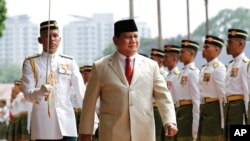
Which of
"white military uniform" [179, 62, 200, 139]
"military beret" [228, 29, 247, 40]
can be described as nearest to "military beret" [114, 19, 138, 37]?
"military beret" [228, 29, 247, 40]

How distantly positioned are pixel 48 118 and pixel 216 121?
298 centimetres

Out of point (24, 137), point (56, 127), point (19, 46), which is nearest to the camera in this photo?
point (56, 127)

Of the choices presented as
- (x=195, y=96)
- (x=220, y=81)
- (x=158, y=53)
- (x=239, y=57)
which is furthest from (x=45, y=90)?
(x=158, y=53)

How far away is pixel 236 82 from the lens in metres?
9.52

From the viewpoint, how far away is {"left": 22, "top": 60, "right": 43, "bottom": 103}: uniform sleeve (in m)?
7.66

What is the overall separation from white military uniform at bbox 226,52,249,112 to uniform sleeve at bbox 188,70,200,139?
1089mm

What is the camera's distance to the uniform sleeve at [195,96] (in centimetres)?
1073

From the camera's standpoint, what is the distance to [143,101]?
21.9 feet

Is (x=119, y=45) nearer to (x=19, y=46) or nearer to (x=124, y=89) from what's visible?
(x=124, y=89)

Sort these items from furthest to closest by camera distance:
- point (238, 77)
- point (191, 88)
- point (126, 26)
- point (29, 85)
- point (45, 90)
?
point (191, 88)
point (238, 77)
point (29, 85)
point (45, 90)
point (126, 26)

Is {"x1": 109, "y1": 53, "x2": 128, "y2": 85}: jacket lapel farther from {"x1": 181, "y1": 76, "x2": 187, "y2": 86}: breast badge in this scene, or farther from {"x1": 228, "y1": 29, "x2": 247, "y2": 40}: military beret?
{"x1": 181, "y1": 76, "x2": 187, "y2": 86}: breast badge

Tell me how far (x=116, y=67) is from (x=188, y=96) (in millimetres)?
4268

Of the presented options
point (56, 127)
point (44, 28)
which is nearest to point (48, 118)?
point (56, 127)

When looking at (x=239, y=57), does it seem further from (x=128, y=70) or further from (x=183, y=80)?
(x=128, y=70)
